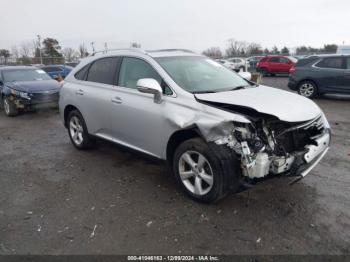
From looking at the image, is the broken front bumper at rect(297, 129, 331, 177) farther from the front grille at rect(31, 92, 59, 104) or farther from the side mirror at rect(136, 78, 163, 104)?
the front grille at rect(31, 92, 59, 104)

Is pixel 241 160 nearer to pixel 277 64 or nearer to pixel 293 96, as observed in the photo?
pixel 293 96

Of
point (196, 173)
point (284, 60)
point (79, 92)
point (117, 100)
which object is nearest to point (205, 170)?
point (196, 173)

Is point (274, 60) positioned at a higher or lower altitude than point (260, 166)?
higher

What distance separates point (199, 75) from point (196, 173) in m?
1.44

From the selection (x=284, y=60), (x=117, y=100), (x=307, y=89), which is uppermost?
(x=284, y=60)

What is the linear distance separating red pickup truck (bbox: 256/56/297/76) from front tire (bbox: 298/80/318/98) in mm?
12020

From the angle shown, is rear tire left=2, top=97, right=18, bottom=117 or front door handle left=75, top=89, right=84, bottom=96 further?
rear tire left=2, top=97, right=18, bottom=117

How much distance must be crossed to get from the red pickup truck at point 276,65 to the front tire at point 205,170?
68.1ft

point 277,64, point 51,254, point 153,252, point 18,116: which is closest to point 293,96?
point 153,252

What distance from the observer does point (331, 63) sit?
10.4m

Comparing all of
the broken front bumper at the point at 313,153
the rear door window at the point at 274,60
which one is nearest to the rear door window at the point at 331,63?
the broken front bumper at the point at 313,153

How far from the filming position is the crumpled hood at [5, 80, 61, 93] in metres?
9.36

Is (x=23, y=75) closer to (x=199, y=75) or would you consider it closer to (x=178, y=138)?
(x=199, y=75)

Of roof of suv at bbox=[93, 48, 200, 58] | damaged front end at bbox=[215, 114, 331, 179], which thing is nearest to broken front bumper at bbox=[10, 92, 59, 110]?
roof of suv at bbox=[93, 48, 200, 58]
